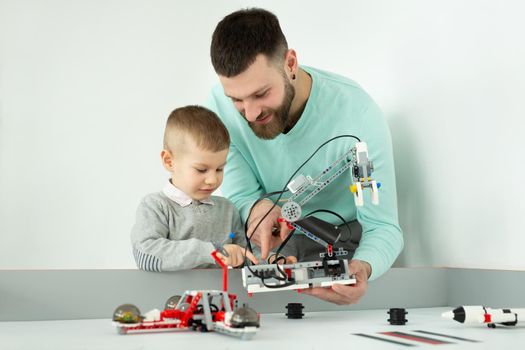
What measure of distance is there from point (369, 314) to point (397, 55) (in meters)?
1.10

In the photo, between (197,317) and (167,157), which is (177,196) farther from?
(197,317)

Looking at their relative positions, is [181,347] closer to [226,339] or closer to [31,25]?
[226,339]

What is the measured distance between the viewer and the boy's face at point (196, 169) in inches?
64.7

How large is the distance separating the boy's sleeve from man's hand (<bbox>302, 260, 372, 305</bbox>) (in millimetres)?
282

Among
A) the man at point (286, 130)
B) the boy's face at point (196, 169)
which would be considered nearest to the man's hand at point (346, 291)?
the man at point (286, 130)

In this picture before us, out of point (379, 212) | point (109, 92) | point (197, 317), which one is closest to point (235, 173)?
point (379, 212)

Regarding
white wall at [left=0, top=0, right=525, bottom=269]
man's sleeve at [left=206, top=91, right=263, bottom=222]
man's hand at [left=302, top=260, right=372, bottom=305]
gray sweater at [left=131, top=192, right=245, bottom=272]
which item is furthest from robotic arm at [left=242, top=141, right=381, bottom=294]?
white wall at [left=0, top=0, right=525, bottom=269]

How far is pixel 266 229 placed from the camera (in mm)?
1527

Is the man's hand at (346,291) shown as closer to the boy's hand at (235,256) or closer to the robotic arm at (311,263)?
the robotic arm at (311,263)

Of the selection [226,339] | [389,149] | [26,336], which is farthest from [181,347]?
[389,149]

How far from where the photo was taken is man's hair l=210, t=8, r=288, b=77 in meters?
1.62

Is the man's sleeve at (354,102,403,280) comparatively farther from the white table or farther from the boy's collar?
the boy's collar

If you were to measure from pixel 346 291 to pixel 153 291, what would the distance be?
1.49ft

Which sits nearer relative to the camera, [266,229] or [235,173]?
[266,229]
